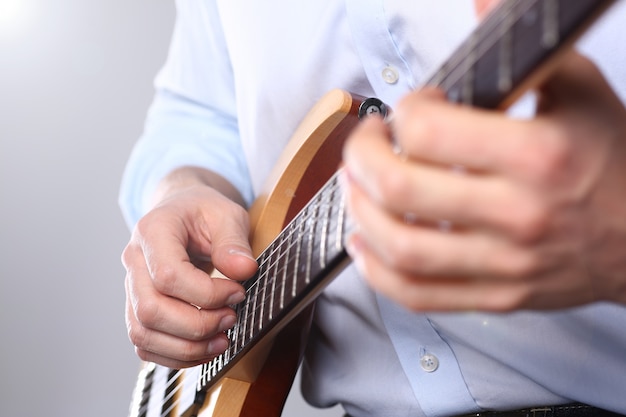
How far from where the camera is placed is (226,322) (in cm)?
71

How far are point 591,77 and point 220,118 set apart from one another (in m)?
0.79

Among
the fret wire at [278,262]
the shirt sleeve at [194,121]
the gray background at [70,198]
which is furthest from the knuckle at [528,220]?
the gray background at [70,198]

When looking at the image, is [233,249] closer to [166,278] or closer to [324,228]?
[166,278]

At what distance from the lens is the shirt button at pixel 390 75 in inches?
29.0

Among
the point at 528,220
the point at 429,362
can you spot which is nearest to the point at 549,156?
the point at 528,220

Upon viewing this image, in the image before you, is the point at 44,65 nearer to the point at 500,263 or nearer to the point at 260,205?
the point at 260,205

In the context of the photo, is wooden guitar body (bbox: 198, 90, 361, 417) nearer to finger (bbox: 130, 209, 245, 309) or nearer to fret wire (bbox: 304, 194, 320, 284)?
finger (bbox: 130, 209, 245, 309)

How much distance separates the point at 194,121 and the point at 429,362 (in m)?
0.54

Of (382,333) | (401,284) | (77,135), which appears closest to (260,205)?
(382,333)

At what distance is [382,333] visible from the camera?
2.48ft

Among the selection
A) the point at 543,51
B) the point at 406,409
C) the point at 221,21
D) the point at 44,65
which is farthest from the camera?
the point at 44,65

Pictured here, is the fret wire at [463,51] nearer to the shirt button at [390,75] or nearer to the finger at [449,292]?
the finger at [449,292]

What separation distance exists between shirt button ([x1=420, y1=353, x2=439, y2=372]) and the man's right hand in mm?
191

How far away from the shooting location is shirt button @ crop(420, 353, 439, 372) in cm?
70
